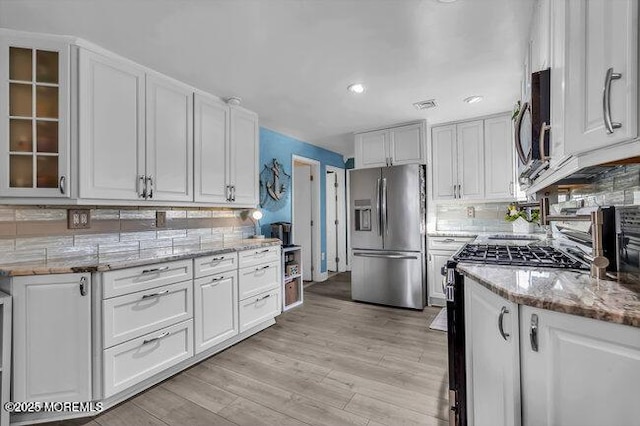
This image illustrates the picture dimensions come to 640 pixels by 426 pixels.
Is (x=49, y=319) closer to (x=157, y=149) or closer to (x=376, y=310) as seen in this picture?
(x=157, y=149)

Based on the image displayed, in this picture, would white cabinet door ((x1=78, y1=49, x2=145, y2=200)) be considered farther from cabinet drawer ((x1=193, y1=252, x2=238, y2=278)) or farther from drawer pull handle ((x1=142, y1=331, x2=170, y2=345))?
drawer pull handle ((x1=142, y1=331, x2=170, y2=345))

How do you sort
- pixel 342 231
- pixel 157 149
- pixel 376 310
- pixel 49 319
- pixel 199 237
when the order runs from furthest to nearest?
pixel 342 231, pixel 376 310, pixel 199 237, pixel 157 149, pixel 49 319

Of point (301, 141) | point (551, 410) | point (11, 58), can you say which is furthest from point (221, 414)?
point (301, 141)

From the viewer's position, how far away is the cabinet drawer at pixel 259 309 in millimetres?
2770

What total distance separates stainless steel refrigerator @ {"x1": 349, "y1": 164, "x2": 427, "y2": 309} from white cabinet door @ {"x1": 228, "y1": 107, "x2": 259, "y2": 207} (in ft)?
4.49

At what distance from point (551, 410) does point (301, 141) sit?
430cm

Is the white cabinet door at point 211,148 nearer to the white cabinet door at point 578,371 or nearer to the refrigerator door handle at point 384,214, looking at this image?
the refrigerator door handle at point 384,214

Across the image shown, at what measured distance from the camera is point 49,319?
1701 millimetres

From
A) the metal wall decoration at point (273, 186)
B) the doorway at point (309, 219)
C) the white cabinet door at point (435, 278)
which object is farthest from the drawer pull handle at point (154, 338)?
the doorway at point (309, 219)

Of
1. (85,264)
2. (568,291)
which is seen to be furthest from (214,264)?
(568,291)

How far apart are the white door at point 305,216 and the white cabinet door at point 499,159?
107 inches

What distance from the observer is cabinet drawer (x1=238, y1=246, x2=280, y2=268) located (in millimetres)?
2789

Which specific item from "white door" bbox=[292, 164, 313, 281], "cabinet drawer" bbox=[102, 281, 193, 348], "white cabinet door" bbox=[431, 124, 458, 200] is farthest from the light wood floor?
"white door" bbox=[292, 164, 313, 281]

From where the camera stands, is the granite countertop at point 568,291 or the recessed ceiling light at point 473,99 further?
the recessed ceiling light at point 473,99
